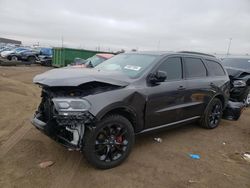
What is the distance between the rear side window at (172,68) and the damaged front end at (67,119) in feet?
5.47

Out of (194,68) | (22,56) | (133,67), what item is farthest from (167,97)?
(22,56)

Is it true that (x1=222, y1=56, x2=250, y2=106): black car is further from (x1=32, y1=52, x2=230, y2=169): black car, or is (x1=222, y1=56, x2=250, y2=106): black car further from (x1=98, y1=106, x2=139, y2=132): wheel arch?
(x1=98, y1=106, x2=139, y2=132): wheel arch

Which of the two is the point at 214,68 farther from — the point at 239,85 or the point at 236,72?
the point at 236,72

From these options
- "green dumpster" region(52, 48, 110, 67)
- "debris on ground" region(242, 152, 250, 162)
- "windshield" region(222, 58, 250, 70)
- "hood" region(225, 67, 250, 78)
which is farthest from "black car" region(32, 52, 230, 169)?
"green dumpster" region(52, 48, 110, 67)

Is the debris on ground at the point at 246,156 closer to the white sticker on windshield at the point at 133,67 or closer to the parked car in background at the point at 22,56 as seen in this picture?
the white sticker on windshield at the point at 133,67

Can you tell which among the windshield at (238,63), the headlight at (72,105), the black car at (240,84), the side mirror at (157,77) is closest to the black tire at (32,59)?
the windshield at (238,63)

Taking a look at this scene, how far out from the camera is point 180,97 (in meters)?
4.29

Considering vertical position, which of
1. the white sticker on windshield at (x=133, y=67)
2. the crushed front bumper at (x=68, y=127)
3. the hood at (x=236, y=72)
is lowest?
the crushed front bumper at (x=68, y=127)

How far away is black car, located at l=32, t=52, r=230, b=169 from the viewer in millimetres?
3029

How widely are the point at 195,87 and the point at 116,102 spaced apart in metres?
2.14

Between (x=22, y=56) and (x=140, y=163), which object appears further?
(x=22, y=56)

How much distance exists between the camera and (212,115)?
5.48 metres

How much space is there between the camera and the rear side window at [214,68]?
5.28 m

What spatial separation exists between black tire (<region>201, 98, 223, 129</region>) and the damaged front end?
10.6 ft
